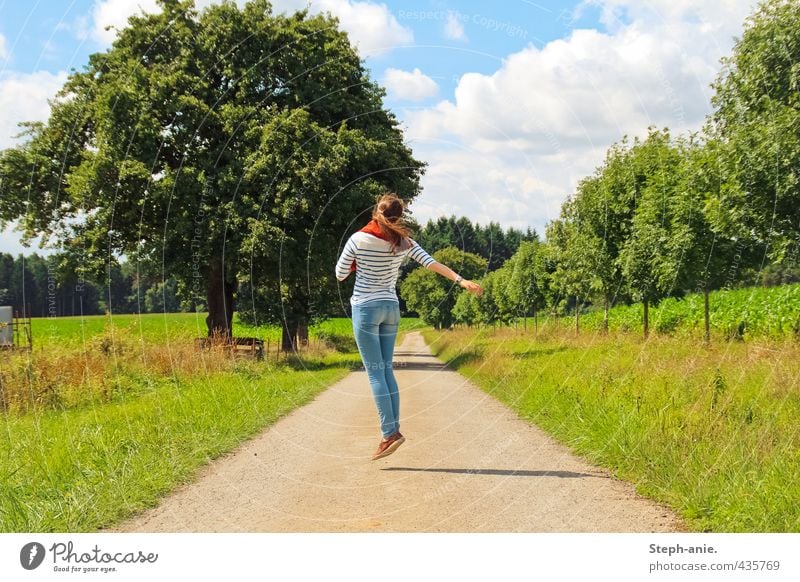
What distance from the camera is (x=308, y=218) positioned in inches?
922

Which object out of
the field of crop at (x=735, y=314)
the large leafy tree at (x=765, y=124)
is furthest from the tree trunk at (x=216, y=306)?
the large leafy tree at (x=765, y=124)

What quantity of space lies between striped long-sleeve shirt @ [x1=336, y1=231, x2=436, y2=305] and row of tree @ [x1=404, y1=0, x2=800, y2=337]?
5137 millimetres

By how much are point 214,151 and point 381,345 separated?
17645mm

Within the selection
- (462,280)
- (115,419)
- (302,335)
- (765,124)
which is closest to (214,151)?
(302,335)

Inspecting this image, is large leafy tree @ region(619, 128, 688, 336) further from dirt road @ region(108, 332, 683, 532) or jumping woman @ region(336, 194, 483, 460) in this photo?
jumping woman @ region(336, 194, 483, 460)

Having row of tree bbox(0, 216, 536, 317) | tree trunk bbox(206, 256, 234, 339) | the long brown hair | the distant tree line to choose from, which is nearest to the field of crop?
row of tree bbox(0, 216, 536, 317)

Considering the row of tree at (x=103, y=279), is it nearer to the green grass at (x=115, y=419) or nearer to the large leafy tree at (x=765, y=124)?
the green grass at (x=115, y=419)

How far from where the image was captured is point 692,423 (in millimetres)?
6844

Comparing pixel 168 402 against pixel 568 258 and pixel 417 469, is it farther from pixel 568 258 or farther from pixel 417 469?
pixel 568 258

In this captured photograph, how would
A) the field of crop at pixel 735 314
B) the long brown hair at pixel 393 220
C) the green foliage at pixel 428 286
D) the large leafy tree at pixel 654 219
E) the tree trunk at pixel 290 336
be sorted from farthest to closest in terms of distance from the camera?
the green foliage at pixel 428 286
the tree trunk at pixel 290 336
the field of crop at pixel 735 314
the large leafy tree at pixel 654 219
the long brown hair at pixel 393 220

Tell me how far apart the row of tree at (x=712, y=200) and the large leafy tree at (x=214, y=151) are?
23.2 ft

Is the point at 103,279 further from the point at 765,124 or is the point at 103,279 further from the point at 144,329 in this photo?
the point at 765,124

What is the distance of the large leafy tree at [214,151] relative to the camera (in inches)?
832
